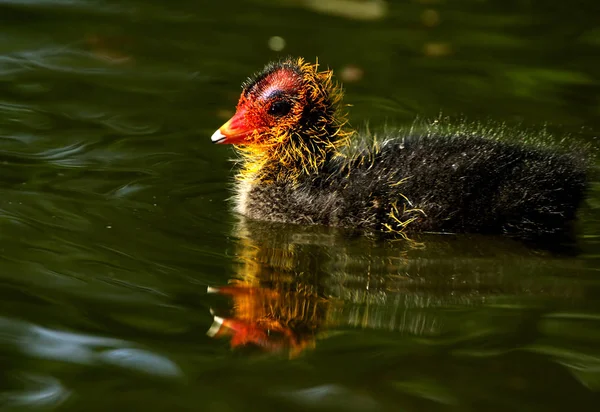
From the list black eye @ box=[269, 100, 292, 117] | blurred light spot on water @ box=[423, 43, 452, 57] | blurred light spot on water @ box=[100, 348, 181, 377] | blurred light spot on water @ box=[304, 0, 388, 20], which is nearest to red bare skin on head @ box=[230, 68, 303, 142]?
black eye @ box=[269, 100, 292, 117]

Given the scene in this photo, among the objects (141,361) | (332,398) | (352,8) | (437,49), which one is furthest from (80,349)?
(352,8)

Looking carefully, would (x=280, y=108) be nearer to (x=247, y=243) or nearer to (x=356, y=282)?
(x=247, y=243)

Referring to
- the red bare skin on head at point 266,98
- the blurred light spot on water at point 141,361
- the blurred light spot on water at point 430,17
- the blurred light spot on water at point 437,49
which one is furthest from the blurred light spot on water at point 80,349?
the blurred light spot on water at point 430,17

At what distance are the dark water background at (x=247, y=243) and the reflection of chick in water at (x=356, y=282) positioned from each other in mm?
16

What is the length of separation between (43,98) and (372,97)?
251 cm

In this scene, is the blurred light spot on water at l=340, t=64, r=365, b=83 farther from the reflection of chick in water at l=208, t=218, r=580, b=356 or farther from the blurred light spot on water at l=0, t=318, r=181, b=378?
the blurred light spot on water at l=0, t=318, r=181, b=378

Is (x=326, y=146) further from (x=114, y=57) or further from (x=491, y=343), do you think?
(x=114, y=57)

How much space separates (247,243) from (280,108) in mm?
936

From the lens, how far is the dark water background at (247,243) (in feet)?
13.9

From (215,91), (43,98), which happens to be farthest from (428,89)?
(43,98)

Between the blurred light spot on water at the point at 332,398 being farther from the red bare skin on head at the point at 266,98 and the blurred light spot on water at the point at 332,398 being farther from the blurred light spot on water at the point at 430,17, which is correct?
the blurred light spot on water at the point at 430,17

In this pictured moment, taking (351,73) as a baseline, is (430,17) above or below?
above

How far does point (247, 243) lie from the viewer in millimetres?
5961

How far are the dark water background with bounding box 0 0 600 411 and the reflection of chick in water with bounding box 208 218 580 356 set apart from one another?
0.02 metres
